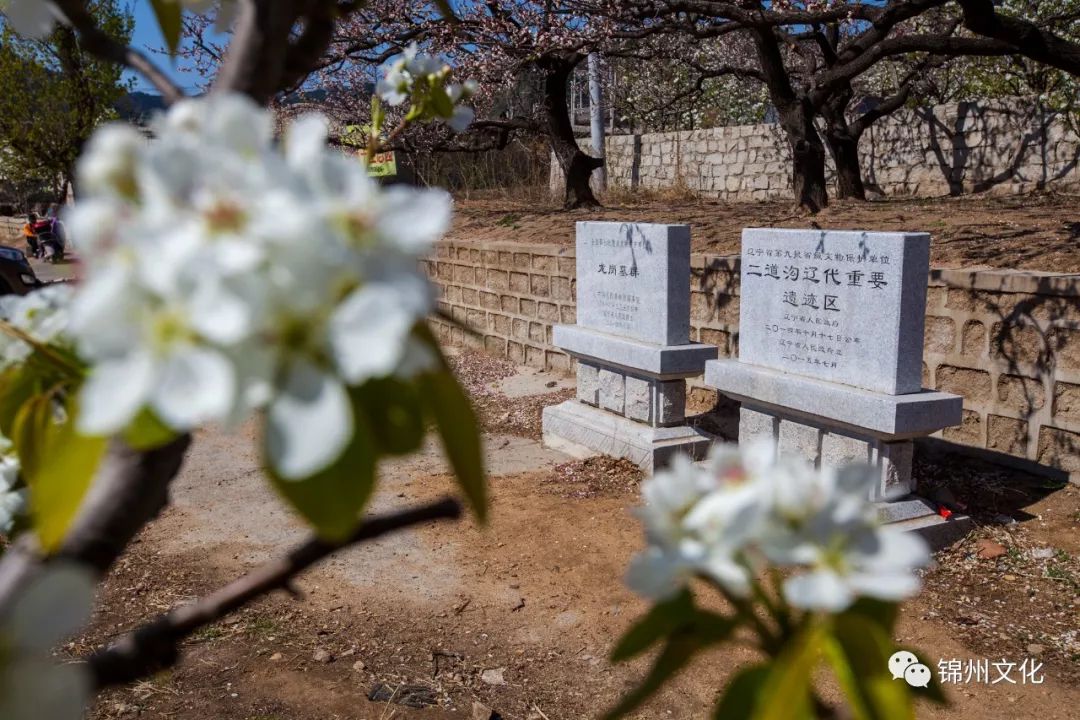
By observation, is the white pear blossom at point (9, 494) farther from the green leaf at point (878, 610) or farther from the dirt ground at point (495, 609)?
the dirt ground at point (495, 609)

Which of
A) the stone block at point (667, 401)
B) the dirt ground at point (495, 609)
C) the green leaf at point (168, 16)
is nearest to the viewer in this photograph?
the green leaf at point (168, 16)

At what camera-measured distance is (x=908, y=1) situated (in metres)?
5.06

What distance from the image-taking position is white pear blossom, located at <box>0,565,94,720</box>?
356 mm

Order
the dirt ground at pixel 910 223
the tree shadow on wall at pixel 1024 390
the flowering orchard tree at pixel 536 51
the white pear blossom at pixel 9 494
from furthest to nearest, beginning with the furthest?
the flowering orchard tree at pixel 536 51 < the dirt ground at pixel 910 223 < the tree shadow on wall at pixel 1024 390 < the white pear blossom at pixel 9 494

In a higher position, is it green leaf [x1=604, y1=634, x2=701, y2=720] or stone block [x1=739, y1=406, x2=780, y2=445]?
green leaf [x1=604, y1=634, x2=701, y2=720]

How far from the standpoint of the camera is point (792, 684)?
420mm

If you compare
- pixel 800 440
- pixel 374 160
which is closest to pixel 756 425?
pixel 800 440

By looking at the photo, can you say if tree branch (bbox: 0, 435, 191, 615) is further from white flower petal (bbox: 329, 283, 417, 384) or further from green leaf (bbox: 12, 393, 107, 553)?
white flower petal (bbox: 329, 283, 417, 384)

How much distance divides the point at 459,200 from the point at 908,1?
841 centimetres

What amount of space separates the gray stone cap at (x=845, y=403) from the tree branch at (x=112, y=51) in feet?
10.7

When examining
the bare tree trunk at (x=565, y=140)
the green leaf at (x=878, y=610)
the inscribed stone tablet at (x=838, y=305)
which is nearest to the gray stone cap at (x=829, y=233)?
the inscribed stone tablet at (x=838, y=305)

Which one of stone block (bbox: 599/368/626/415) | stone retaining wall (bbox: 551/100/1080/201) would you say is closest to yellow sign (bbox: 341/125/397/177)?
stone block (bbox: 599/368/626/415)

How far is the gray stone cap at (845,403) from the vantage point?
3.49 metres

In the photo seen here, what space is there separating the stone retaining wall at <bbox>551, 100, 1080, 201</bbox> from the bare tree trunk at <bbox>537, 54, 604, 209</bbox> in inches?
120
